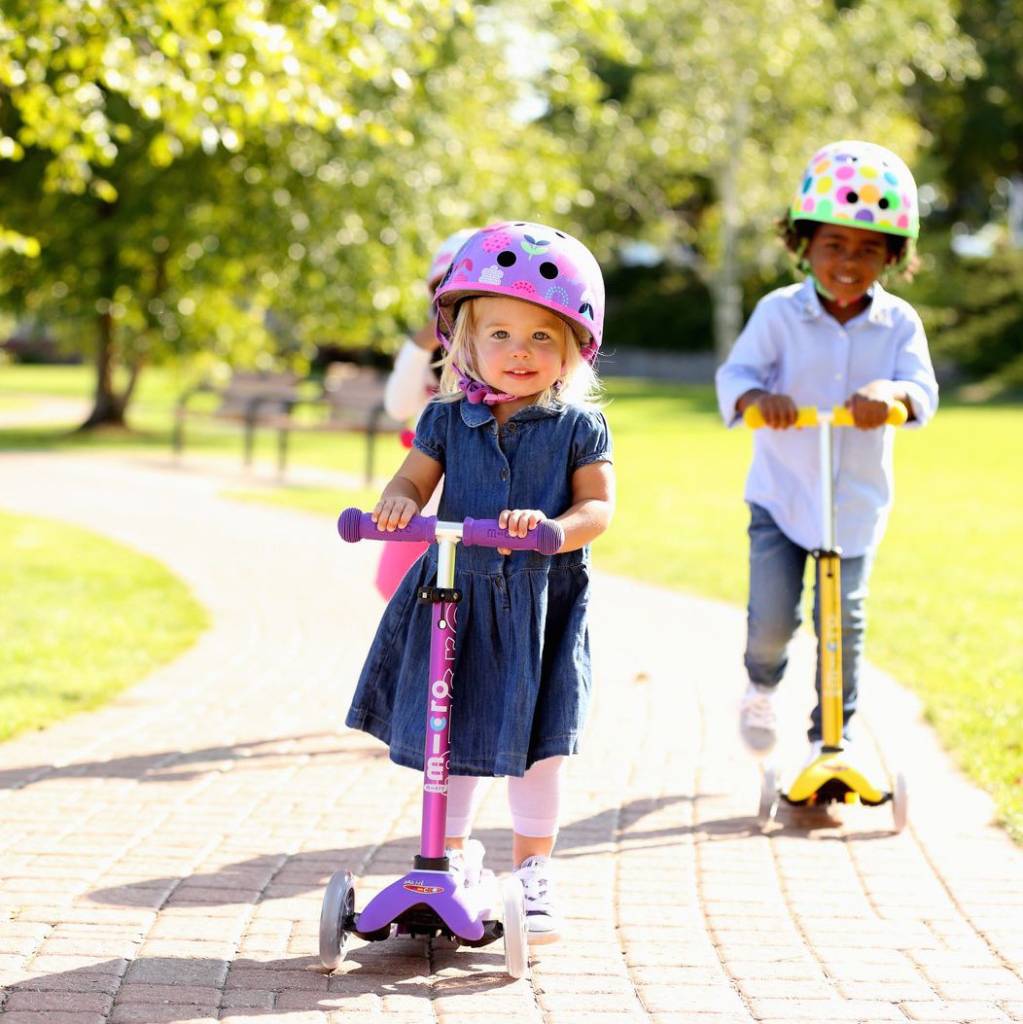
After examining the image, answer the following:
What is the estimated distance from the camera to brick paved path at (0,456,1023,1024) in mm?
3887

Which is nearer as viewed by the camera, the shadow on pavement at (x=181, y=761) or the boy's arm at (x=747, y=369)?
the boy's arm at (x=747, y=369)

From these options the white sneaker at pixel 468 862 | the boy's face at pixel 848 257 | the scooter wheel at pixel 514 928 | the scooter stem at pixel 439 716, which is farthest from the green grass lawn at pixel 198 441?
the scooter wheel at pixel 514 928

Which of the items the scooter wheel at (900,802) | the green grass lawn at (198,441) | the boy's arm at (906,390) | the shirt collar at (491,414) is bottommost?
the scooter wheel at (900,802)

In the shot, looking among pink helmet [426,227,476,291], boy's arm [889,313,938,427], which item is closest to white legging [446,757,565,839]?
boy's arm [889,313,938,427]

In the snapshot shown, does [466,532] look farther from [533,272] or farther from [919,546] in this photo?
[919,546]

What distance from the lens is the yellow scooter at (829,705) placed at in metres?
5.37

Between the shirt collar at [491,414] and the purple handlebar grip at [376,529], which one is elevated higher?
the shirt collar at [491,414]

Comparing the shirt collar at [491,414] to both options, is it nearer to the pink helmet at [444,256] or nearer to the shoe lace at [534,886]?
the shoe lace at [534,886]

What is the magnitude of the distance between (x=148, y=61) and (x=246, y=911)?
5.76 metres

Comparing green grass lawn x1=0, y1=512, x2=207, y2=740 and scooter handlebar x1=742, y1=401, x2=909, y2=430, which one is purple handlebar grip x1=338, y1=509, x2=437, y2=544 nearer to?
scooter handlebar x1=742, y1=401, x2=909, y2=430

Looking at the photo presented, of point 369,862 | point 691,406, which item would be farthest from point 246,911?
point 691,406

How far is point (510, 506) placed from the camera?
420cm

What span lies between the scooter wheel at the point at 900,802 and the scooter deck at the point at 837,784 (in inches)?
1.3

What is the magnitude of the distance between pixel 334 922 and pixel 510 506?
101cm
